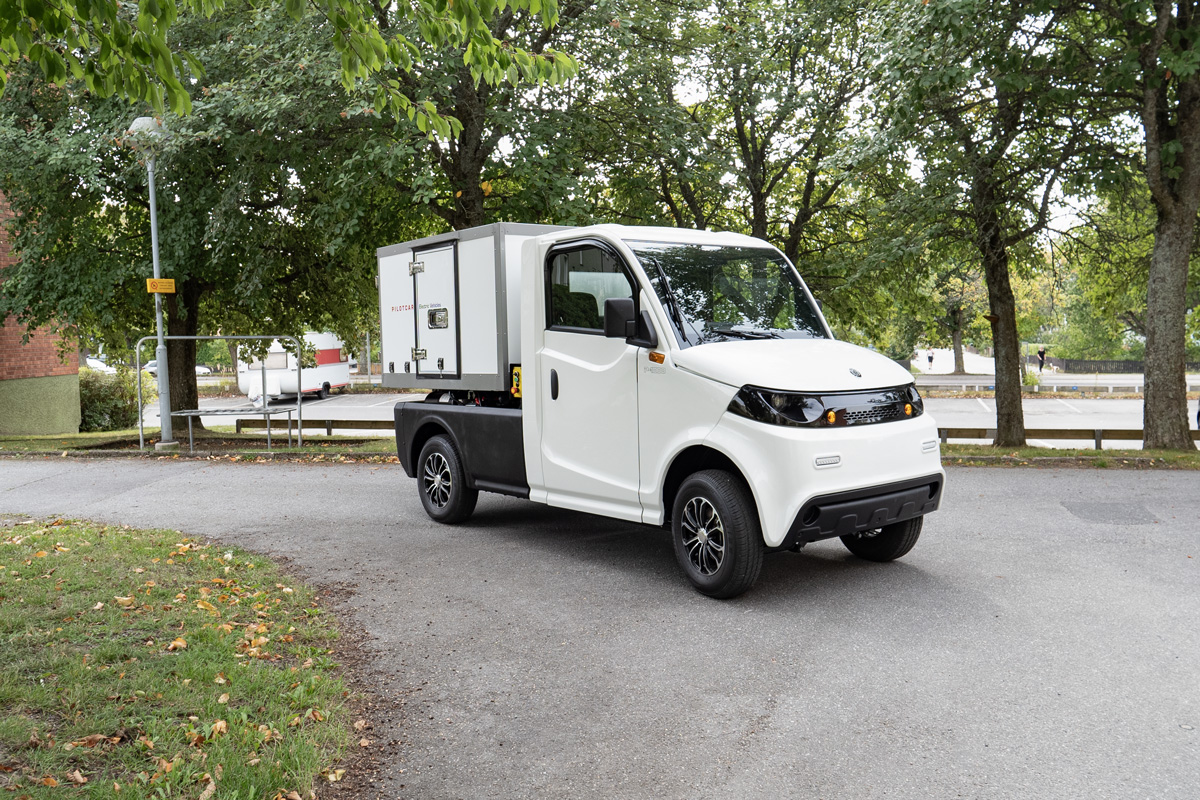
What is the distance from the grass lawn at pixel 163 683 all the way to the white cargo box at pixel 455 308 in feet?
8.00

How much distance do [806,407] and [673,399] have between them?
0.91 metres

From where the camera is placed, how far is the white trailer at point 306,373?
34.8m

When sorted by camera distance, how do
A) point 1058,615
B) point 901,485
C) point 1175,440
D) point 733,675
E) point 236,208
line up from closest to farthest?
point 733,675 → point 1058,615 → point 901,485 → point 1175,440 → point 236,208

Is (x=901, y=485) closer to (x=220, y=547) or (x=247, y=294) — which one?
(x=220, y=547)

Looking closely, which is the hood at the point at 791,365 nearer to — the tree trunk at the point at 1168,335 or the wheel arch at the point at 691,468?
the wheel arch at the point at 691,468

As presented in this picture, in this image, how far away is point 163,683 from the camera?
168 inches

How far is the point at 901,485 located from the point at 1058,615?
115cm

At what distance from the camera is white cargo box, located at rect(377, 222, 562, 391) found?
7.73 metres

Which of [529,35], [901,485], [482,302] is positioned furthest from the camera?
[529,35]

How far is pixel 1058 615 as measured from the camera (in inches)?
Result: 212

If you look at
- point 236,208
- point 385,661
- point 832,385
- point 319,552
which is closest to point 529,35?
point 236,208

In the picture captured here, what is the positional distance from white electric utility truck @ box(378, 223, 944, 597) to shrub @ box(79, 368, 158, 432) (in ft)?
65.6

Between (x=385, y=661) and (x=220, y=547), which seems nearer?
(x=385, y=661)

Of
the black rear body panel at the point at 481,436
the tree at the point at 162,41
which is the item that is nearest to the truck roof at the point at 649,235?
the tree at the point at 162,41
